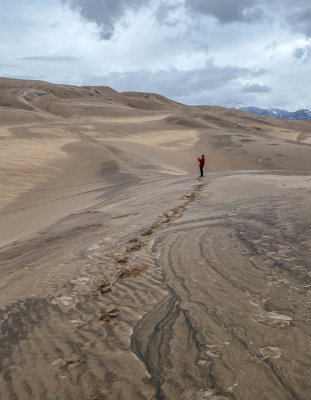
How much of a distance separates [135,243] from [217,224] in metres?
1.34

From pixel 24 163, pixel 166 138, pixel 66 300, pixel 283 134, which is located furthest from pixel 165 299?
pixel 283 134

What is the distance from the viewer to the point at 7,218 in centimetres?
1046

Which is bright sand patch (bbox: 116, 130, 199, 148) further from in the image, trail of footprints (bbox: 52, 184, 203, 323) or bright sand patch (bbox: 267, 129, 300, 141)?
trail of footprints (bbox: 52, 184, 203, 323)

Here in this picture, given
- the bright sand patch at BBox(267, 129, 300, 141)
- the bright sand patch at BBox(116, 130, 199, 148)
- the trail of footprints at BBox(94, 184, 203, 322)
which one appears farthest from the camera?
the bright sand patch at BBox(267, 129, 300, 141)

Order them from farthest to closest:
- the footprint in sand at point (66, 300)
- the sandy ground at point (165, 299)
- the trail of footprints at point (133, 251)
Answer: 1. the trail of footprints at point (133, 251)
2. the footprint in sand at point (66, 300)
3. the sandy ground at point (165, 299)

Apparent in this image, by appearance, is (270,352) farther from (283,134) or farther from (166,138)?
(283,134)

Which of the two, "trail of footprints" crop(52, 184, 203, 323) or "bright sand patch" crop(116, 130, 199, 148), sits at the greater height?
"bright sand patch" crop(116, 130, 199, 148)

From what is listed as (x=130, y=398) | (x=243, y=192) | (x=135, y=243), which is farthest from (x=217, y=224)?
(x=130, y=398)

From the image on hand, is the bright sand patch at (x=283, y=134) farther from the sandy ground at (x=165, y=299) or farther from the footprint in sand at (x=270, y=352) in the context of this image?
the footprint in sand at (x=270, y=352)

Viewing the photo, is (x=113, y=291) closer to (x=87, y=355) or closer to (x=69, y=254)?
(x=87, y=355)

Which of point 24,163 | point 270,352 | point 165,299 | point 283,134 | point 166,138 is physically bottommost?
point 24,163

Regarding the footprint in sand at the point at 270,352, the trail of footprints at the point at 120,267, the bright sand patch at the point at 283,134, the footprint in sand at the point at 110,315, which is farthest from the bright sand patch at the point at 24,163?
the bright sand patch at the point at 283,134

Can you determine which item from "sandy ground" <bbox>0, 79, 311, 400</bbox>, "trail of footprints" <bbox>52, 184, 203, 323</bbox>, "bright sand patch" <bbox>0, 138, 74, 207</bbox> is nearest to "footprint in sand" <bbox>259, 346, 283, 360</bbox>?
"sandy ground" <bbox>0, 79, 311, 400</bbox>

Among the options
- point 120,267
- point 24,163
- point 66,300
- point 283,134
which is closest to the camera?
point 66,300
